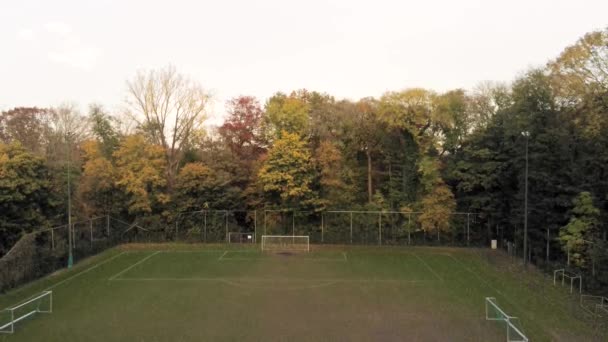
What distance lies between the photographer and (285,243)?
37.4 m

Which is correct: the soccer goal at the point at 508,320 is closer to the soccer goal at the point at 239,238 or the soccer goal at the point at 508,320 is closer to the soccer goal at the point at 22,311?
the soccer goal at the point at 22,311

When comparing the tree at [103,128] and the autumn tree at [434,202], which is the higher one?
the tree at [103,128]

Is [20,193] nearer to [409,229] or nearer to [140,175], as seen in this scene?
[140,175]

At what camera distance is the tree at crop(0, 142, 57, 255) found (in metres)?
31.1

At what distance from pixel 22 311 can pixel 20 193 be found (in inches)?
605

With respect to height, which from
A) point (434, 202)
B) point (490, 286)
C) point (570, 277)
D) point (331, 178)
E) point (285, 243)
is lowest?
point (490, 286)

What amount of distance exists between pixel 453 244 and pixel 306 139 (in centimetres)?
1419

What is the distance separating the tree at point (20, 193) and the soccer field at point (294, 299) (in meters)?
5.36

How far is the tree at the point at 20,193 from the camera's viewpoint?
31.1 meters

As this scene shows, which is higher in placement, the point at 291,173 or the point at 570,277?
the point at 291,173

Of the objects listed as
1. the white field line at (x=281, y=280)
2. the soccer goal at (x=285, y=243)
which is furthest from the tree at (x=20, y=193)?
the soccer goal at (x=285, y=243)

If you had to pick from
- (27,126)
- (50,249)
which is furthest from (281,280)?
(27,126)

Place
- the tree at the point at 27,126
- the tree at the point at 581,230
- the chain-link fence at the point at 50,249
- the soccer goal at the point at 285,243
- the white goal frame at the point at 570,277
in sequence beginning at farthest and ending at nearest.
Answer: the tree at the point at 27,126 → the soccer goal at the point at 285,243 → the tree at the point at 581,230 → the chain-link fence at the point at 50,249 → the white goal frame at the point at 570,277

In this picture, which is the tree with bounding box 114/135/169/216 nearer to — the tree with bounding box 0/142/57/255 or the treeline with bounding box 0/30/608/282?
the treeline with bounding box 0/30/608/282
